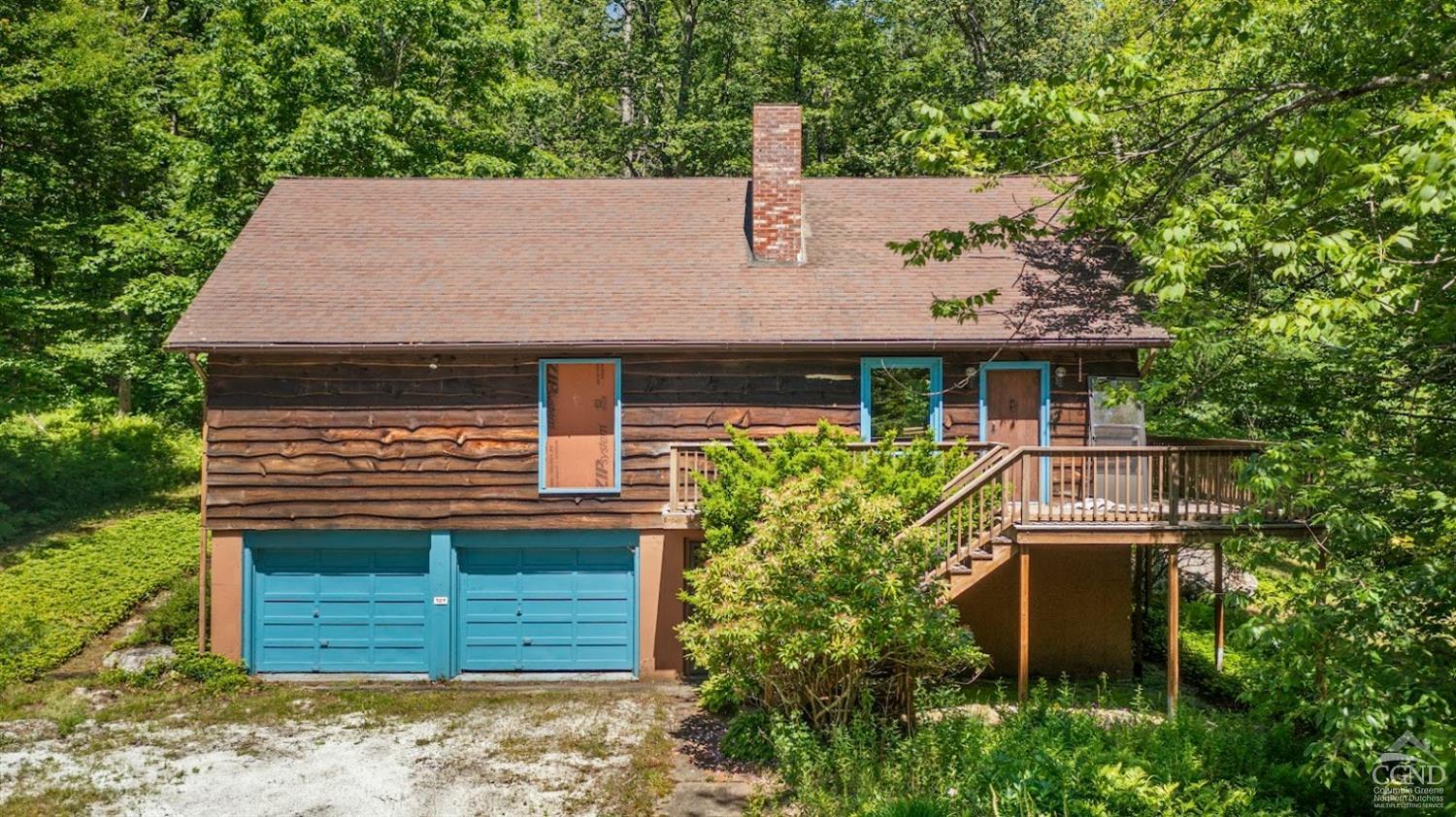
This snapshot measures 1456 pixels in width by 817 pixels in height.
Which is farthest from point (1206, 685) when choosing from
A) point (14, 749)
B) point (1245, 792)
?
point (14, 749)

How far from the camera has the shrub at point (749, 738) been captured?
10766 mm

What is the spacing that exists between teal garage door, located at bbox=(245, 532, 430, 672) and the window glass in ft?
7.33

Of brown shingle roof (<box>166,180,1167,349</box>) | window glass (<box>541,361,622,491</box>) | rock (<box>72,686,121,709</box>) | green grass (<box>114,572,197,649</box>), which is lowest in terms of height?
rock (<box>72,686,121,709</box>)

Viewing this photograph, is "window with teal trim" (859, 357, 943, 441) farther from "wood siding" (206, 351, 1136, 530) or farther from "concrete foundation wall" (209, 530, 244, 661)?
"concrete foundation wall" (209, 530, 244, 661)

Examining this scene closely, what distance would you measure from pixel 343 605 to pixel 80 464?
11.4 m

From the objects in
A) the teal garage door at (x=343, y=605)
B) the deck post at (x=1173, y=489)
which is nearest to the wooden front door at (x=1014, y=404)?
the deck post at (x=1173, y=489)

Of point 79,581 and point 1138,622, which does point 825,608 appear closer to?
point 1138,622

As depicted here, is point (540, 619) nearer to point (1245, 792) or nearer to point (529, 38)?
point (1245, 792)

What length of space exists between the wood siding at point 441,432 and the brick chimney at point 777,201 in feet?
7.16

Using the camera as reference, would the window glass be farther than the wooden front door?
Yes

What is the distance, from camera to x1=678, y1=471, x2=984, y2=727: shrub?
9.89m

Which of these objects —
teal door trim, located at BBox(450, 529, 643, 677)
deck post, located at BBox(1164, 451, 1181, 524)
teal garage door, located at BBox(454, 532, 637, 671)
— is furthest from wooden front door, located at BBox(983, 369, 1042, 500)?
teal garage door, located at BBox(454, 532, 637, 671)

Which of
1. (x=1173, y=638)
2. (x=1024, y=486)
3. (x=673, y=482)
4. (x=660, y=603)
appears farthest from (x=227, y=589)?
(x=1173, y=638)

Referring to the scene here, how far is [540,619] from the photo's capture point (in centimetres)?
1455
